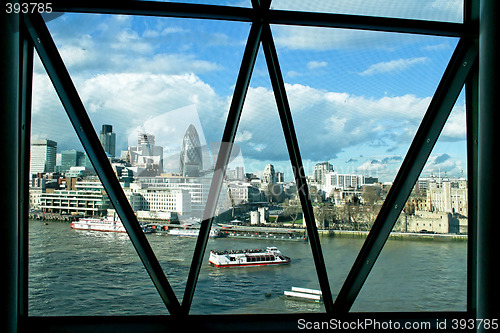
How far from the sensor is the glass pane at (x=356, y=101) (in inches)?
172

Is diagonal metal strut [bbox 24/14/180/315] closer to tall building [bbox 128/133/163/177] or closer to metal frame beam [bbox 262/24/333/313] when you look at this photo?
tall building [bbox 128/133/163/177]

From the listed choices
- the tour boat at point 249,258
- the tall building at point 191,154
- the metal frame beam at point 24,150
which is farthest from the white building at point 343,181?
the metal frame beam at point 24,150

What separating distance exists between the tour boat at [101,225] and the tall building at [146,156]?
0.79 metres

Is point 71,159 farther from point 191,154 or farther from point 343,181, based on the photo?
point 343,181

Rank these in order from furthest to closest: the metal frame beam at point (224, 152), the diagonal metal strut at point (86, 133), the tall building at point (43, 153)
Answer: the tall building at point (43, 153), the metal frame beam at point (224, 152), the diagonal metal strut at point (86, 133)

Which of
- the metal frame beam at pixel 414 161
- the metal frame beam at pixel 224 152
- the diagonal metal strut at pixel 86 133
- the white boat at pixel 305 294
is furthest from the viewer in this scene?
the white boat at pixel 305 294

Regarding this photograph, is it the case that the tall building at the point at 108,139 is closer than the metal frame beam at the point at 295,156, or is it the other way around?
the metal frame beam at the point at 295,156

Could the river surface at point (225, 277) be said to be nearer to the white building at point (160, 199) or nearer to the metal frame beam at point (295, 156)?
the metal frame beam at point (295, 156)

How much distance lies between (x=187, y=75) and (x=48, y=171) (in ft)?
7.48

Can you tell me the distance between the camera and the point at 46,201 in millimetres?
4566

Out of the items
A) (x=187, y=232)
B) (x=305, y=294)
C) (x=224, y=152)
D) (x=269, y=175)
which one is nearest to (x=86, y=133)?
(x=224, y=152)

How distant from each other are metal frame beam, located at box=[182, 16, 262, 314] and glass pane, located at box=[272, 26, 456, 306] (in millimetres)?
422

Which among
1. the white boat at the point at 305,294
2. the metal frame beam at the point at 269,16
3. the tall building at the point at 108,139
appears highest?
the metal frame beam at the point at 269,16

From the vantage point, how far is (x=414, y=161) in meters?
4.35
